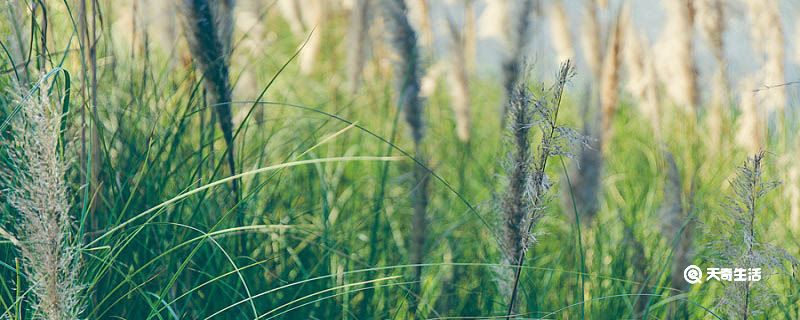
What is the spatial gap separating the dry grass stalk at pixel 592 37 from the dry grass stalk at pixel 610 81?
0.28 metres

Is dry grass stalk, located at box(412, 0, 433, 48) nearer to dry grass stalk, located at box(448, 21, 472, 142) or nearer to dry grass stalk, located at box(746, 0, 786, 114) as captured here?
dry grass stalk, located at box(448, 21, 472, 142)

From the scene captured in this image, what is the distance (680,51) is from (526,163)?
6.49ft

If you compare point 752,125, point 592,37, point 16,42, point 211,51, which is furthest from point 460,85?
point 16,42

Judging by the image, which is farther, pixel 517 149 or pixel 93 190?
pixel 93 190

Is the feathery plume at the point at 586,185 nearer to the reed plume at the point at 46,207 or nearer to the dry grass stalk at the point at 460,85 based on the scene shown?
the dry grass stalk at the point at 460,85

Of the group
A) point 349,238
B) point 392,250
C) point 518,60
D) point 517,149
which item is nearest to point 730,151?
point 518,60

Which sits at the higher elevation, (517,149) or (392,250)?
(517,149)

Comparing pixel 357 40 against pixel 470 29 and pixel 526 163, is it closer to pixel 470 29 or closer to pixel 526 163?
pixel 470 29

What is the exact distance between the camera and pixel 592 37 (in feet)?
11.6

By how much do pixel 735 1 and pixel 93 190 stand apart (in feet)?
8.91

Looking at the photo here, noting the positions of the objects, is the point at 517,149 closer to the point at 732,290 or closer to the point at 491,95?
the point at 732,290

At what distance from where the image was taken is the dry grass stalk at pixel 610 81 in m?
3.17

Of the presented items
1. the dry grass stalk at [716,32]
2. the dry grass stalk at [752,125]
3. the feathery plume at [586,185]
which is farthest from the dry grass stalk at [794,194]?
the feathery plume at [586,185]

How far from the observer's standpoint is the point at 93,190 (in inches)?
70.9
